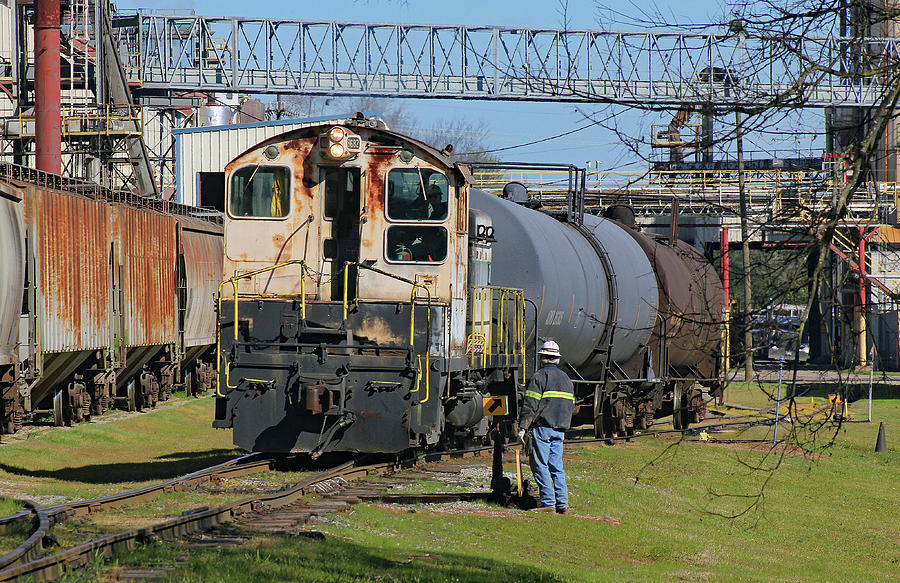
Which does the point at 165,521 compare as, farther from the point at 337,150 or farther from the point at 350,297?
the point at 337,150

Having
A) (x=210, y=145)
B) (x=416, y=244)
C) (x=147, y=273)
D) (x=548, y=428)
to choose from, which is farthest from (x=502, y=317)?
(x=210, y=145)


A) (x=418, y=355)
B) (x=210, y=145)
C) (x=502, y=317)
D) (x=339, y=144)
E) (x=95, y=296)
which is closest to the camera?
(x=418, y=355)

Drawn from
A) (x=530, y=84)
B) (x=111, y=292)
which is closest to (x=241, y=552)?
(x=530, y=84)

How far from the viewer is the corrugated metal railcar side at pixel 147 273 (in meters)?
21.4

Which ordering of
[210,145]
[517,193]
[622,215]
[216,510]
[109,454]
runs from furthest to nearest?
[210,145], [622,215], [517,193], [109,454], [216,510]

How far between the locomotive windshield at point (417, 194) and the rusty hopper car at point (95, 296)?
637 cm

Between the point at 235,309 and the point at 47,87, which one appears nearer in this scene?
the point at 235,309

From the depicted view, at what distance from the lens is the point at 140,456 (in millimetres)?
17406

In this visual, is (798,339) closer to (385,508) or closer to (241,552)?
(241,552)

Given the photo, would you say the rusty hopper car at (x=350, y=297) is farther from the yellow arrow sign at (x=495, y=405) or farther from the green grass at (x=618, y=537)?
the green grass at (x=618, y=537)

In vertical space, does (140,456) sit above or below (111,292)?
below

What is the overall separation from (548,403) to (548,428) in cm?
28

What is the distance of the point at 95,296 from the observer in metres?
19.8

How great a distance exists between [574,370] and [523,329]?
A: 3.10 metres
